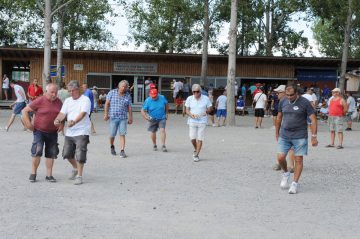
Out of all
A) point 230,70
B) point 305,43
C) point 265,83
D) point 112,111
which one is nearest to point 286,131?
point 112,111

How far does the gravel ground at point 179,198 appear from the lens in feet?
18.4

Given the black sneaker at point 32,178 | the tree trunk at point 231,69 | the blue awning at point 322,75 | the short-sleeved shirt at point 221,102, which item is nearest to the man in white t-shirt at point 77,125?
the black sneaker at point 32,178

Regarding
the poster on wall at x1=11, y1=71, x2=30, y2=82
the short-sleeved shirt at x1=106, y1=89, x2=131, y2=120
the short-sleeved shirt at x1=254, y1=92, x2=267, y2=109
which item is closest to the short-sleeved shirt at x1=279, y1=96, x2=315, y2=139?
the short-sleeved shirt at x1=106, y1=89, x2=131, y2=120

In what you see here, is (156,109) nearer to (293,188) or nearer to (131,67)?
(293,188)

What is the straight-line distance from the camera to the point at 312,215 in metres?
6.34

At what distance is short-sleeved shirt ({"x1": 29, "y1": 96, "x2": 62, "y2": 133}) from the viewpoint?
798cm

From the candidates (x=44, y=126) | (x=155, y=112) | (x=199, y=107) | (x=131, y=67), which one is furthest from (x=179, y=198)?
(x=131, y=67)

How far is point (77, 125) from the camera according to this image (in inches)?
318

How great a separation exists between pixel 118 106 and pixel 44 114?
322 centimetres

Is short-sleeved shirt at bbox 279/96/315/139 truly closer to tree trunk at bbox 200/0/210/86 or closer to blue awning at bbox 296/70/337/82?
tree trunk at bbox 200/0/210/86

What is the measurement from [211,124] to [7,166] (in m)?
12.0

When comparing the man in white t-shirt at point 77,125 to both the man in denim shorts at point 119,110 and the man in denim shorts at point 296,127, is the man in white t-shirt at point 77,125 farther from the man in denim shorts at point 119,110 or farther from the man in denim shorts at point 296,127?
the man in denim shorts at point 296,127

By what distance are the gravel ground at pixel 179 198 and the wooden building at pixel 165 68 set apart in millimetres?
20834

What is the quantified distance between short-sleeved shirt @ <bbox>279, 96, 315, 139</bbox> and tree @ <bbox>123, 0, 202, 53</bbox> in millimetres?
18548
